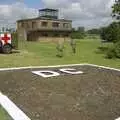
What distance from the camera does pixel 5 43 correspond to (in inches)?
860

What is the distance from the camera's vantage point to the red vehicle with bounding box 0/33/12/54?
21484mm

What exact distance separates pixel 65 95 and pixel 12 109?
7.08ft

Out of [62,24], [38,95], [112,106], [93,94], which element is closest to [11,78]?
[38,95]

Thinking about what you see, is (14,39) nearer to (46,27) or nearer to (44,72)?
(44,72)

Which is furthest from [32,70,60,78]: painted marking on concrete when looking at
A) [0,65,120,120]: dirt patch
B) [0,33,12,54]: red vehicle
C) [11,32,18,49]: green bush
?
[11,32,18,49]: green bush

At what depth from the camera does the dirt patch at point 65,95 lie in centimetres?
777

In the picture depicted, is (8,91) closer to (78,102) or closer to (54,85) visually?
(54,85)

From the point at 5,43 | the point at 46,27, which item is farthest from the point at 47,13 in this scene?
the point at 5,43

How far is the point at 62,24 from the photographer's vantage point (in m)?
60.8

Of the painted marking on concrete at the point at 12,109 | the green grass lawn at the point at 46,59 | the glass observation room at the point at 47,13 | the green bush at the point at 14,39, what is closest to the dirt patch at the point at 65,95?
the painted marking on concrete at the point at 12,109

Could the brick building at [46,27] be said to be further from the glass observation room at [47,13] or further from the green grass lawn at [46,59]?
the green grass lawn at [46,59]

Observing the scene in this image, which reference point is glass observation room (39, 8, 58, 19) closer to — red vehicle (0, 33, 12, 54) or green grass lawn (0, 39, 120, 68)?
green grass lawn (0, 39, 120, 68)

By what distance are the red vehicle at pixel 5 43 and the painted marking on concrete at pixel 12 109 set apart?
12.7 metres

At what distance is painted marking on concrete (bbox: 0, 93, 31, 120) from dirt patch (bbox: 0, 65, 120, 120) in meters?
0.16
